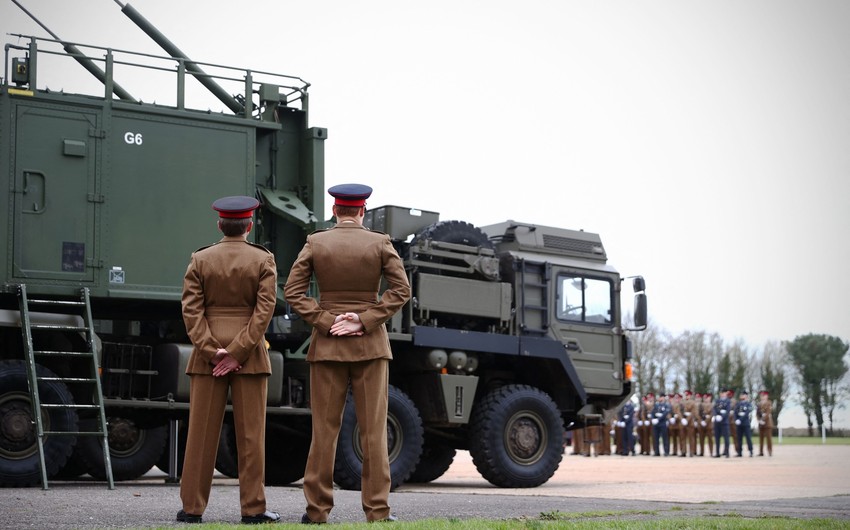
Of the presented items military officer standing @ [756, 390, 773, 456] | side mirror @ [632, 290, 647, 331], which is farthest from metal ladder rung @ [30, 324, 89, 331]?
military officer standing @ [756, 390, 773, 456]

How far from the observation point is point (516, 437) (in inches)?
579

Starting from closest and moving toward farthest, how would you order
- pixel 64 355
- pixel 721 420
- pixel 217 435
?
pixel 217 435, pixel 64 355, pixel 721 420

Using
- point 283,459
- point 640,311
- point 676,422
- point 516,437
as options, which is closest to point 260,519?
point 283,459

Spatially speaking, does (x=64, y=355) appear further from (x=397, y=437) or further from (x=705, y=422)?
(x=705, y=422)

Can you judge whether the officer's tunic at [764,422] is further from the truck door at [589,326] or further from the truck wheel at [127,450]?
the truck wheel at [127,450]

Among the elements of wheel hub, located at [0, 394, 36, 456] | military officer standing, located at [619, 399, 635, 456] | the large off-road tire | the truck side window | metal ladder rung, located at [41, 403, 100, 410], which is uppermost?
the large off-road tire

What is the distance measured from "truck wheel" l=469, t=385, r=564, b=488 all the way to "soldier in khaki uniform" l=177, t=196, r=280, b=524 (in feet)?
23.6

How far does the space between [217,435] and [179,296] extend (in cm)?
506

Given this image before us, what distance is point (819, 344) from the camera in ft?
247

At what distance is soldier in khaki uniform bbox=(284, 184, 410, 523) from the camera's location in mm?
7301

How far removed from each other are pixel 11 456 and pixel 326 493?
5.01m

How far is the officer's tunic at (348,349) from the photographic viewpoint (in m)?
7.30

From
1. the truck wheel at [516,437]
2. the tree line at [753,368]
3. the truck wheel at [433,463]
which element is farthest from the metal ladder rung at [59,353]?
the tree line at [753,368]

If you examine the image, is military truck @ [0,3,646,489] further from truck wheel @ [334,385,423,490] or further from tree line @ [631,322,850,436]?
tree line @ [631,322,850,436]
